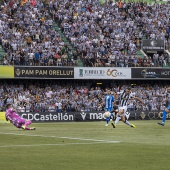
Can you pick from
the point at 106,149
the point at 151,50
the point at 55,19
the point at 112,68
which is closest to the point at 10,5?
the point at 55,19

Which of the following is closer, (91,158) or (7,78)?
(91,158)

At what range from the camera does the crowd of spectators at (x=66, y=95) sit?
1885 inches

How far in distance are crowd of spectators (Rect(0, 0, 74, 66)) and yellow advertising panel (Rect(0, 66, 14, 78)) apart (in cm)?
41

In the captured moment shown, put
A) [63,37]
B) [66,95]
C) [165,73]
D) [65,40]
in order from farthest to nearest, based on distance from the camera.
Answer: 1. [165,73]
2. [63,37]
3. [65,40]
4. [66,95]

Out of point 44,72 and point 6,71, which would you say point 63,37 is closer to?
point 44,72

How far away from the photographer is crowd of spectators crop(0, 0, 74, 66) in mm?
49531

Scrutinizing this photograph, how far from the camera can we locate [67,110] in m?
49.5

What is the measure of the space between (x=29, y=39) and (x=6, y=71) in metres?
3.23

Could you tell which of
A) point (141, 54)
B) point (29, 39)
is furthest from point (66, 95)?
point (141, 54)

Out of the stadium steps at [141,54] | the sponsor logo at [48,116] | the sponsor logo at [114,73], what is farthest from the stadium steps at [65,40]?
the sponsor logo at [48,116]

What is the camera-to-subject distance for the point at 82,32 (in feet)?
178

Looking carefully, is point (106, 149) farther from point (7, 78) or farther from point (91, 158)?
point (7, 78)

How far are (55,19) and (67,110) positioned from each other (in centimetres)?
991

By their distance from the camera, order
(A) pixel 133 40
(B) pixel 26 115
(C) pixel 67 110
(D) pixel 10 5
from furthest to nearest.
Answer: (A) pixel 133 40
(D) pixel 10 5
(C) pixel 67 110
(B) pixel 26 115
